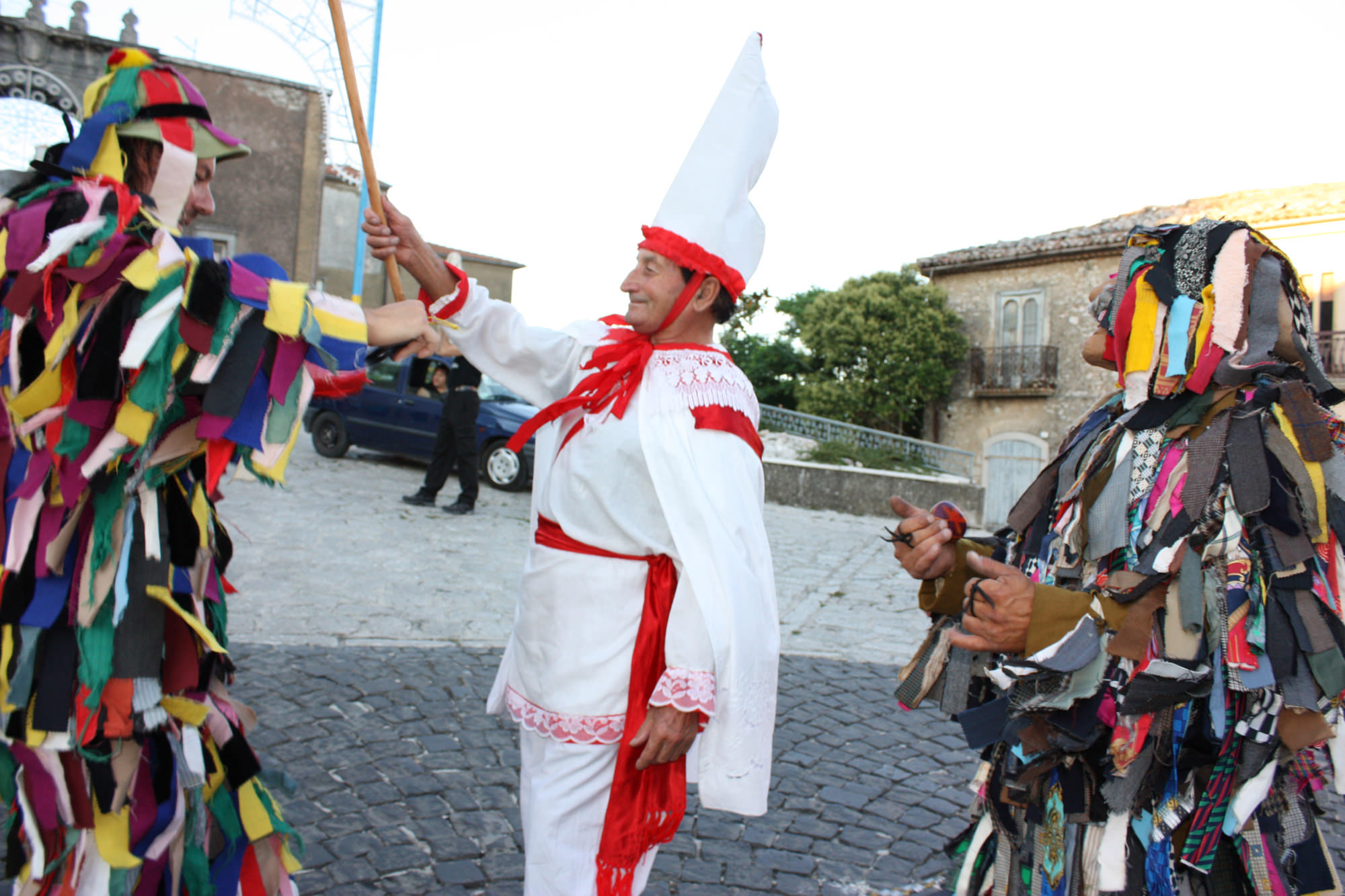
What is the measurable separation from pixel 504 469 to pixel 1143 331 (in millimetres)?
9938

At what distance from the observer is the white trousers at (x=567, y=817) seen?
1.92 m

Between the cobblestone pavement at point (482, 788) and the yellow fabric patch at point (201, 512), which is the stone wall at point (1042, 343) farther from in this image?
the yellow fabric patch at point (201, 512)

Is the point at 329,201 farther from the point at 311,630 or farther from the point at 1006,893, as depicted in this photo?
the point at 1006,893

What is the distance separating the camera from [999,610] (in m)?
1.79

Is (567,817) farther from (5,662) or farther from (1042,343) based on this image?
(1042,343)

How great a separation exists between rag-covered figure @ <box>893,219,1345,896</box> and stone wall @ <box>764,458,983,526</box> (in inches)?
447

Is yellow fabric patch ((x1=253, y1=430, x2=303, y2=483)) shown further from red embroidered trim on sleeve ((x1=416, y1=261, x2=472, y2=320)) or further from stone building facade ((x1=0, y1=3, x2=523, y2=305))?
stone building facade ((x1=0, y1=3, x2=523, y2=305))

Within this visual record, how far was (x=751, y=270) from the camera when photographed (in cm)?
227

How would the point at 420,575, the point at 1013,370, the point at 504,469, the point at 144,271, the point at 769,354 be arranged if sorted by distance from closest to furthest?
the point at 144,271, the point at 420,575, the point at 504,469, the point at 1013,370, the point at 769,354

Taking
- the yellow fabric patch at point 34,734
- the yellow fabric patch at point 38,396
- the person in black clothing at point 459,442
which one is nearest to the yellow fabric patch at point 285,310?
the yellow fabric patch at point 38,396

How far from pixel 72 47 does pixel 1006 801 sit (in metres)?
22.4

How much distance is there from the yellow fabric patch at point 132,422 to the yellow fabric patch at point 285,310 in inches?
10.8

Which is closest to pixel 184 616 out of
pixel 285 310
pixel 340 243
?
pixel 285 310

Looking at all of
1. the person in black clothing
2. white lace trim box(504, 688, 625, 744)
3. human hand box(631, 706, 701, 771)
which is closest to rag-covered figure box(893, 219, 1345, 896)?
human hand box(631, 706, 701, 771)
